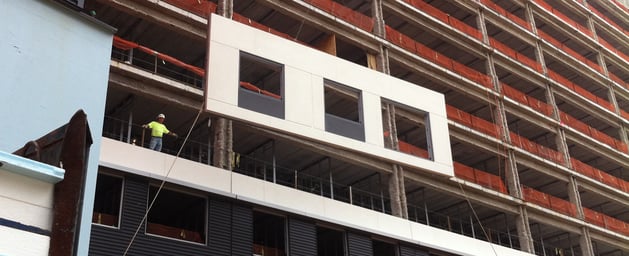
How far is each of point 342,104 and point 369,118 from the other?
7992 mm

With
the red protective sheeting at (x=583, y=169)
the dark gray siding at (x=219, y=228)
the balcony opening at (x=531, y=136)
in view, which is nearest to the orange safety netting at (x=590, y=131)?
the balcony opening at (x=531, y=136)

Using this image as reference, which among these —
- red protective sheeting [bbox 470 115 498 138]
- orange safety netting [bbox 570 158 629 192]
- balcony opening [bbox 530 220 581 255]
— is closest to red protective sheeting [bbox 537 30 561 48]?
orange safety netting [bbox 570 158 629 192]

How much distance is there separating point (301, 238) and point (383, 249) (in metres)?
3.90

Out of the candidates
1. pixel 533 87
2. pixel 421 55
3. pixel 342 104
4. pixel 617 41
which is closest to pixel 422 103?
pixel 342 104

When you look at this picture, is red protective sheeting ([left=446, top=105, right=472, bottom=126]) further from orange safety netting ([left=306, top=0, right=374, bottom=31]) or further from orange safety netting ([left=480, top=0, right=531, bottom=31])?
orange safety netting ([left=480, top=0, right=531, bottom=31])

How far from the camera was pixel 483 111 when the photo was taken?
128ft

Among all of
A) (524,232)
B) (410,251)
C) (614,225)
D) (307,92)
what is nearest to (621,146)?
(614,225)

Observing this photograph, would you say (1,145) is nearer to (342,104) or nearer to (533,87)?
(342,104)

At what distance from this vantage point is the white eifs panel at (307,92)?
2009cm

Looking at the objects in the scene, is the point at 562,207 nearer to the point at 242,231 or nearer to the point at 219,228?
the point at 242,231

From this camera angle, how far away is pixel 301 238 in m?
21.8

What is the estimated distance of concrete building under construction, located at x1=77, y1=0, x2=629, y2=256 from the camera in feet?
66.0

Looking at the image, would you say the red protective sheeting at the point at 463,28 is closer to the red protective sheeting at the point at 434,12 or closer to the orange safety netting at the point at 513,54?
the red protective sheeting at the point at 434,12

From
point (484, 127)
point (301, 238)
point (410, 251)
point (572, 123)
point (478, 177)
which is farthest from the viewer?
point (572, 123)
